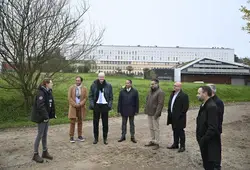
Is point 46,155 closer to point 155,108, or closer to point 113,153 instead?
point 113,153

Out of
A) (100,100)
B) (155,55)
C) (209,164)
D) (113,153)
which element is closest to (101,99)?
(100,100)

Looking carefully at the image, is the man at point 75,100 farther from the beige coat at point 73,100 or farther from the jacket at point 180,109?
the jacket at point 180,109

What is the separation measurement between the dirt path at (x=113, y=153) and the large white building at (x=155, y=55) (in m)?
114

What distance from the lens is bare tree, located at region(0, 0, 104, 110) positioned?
406 inches

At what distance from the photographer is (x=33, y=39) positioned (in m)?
10.8

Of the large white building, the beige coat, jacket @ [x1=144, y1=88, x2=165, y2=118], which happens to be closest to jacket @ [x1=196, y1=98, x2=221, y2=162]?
jacket @ [x1=144, y1=88, x2=165, y2=118]

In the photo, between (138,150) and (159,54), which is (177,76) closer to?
(138,150)

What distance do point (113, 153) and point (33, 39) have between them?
6.78 metres

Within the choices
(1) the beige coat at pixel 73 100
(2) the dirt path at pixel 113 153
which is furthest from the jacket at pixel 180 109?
(1) the beige coat at pixel 73 100

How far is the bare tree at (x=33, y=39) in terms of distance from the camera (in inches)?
406

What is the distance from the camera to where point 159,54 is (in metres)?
128

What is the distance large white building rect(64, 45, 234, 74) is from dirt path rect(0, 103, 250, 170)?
114279 millimetres

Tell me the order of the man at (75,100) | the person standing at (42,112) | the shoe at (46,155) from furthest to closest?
1. the man at (75,100)
2. the shoe at (46,155)
3. the person standing at (42,112)

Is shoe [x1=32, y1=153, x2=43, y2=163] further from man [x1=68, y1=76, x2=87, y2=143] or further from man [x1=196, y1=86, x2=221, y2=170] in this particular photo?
man [x1=196, y1=86, x2=221, y2=170]
